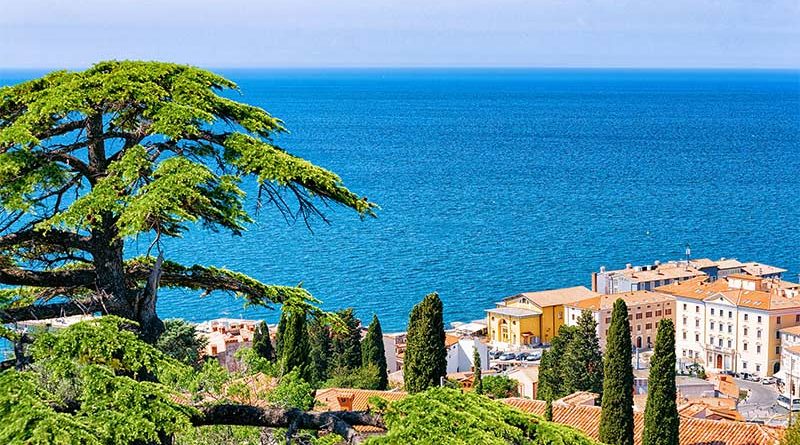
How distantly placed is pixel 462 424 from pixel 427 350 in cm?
2230

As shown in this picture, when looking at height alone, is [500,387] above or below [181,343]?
below

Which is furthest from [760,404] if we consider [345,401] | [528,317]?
[345,401]

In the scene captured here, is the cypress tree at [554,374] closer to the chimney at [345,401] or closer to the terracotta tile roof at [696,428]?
the terracotta tile roof at [696,428]

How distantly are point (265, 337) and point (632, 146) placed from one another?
113m

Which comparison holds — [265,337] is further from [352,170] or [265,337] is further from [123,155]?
[352,170]

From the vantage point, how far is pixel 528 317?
56.7 metres

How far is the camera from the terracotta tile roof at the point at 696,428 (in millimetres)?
24172

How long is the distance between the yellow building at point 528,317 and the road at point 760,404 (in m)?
10.3

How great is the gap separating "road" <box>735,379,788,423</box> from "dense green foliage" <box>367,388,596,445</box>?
34471mm

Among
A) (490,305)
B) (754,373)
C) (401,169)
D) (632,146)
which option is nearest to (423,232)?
(490,305)

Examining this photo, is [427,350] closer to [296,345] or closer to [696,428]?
[296,345]

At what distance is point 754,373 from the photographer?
5538 centimetres

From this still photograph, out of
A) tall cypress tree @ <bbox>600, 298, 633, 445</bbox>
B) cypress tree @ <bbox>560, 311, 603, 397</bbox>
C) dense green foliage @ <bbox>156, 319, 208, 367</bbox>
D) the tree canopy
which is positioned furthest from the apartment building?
the tree canopy

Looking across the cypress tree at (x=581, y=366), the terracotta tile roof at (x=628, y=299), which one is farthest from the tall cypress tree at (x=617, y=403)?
the terracotta tile roof at (x=628, y=299)
